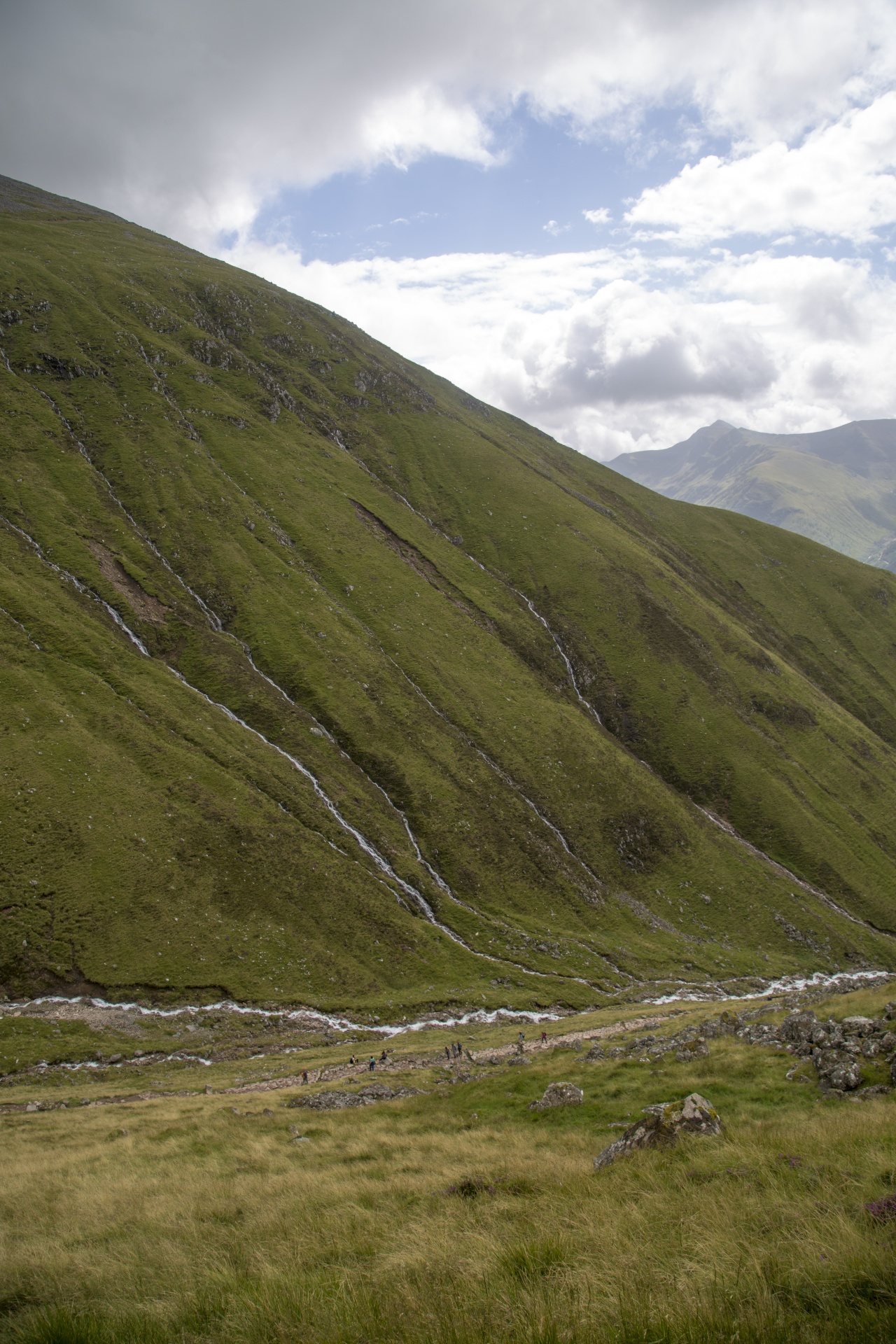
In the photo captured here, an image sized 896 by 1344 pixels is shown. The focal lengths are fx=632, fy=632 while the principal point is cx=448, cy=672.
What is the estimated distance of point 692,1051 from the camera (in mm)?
28000

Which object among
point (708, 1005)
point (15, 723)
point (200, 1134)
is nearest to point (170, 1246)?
point (200, 1134)

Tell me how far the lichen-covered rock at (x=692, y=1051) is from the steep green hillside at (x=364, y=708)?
37.0 metres

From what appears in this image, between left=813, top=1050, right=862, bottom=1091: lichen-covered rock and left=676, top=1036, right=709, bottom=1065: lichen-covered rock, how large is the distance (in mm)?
6421

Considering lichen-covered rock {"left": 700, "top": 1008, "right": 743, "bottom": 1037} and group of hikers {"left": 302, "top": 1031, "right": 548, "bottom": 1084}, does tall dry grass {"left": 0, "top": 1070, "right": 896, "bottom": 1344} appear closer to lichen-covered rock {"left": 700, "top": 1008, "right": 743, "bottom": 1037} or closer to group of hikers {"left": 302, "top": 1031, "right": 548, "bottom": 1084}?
lichen-covered rock {"left": 700, "top": 1008, "right": 743, "bottom": 1037}

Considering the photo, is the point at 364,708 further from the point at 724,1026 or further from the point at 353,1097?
the point at 724,1026

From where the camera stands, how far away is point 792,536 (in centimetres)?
19512

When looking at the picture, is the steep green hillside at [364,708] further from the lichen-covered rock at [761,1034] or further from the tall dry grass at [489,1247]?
the tall dry grass at [489,1247]

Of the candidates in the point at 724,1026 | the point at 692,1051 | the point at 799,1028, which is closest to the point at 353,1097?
the point at 692,1051

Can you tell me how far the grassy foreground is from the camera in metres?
6.95

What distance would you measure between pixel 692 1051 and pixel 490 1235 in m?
22.1

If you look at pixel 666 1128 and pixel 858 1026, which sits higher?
pixel 666 1128

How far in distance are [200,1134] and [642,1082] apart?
19024mm

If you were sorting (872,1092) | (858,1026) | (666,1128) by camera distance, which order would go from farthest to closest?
(858,1026) → (872,1092) → (666,1128)

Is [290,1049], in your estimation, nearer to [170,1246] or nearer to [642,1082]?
[642,1082]
